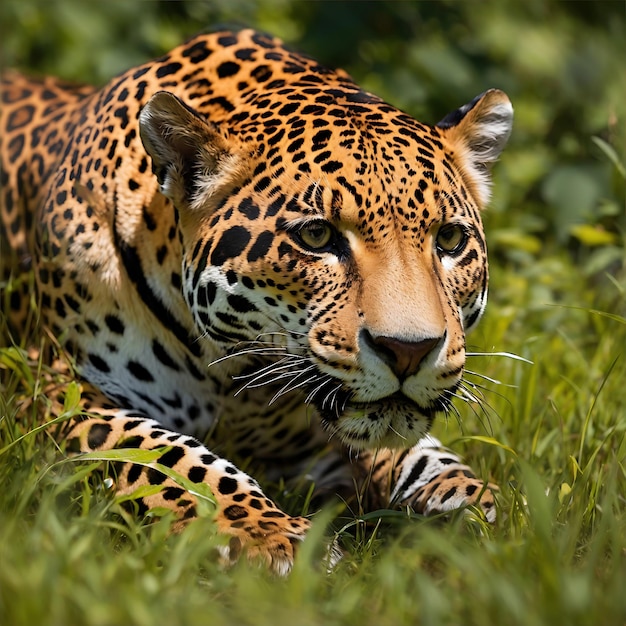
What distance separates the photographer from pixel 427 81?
295 inches

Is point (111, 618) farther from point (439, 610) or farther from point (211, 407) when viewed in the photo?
point (211, 407)

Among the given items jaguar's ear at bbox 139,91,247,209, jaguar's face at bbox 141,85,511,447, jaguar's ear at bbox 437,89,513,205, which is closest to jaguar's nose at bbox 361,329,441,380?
jaguar's face at bbox 141,85,511,447

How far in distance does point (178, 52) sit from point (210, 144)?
37.2 inches

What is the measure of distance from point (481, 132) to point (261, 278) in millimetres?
1151

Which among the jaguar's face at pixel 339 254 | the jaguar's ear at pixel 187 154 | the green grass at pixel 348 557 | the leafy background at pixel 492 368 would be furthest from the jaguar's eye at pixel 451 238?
the green grass at pixel 348 557

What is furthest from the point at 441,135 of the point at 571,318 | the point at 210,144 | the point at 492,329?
the point at 571,318

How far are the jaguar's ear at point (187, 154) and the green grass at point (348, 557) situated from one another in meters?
0.97

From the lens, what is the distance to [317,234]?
3711mm

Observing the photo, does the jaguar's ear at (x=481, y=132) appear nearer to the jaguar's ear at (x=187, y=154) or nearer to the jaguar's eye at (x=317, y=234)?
the jaguar's eye at (x=317, y=234)

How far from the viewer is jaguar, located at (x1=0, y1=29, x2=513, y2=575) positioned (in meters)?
3.57

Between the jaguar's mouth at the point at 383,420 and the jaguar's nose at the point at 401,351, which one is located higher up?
the jaguar's nose at the point at 401,351

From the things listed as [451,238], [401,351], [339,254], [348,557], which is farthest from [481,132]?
[348,557]

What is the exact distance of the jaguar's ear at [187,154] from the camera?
3.85 meters

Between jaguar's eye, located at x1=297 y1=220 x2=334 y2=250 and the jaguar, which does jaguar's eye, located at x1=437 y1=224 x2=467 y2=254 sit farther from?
jaguar's eye, located at x1=297 y1=220 x2=334 y2=250
